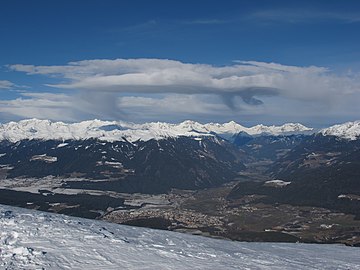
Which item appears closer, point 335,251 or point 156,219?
point 335,251

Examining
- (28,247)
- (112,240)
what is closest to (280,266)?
(112,240)

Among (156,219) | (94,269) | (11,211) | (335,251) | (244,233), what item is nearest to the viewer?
(94,269)

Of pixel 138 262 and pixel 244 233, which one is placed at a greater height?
pixel 138 262

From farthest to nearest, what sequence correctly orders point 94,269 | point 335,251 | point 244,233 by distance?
1. point 244,233
2. point 335,251
3. point 94,269

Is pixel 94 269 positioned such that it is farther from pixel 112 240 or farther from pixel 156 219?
pixel 156 219

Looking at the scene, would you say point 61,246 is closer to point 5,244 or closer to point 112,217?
point 5,244

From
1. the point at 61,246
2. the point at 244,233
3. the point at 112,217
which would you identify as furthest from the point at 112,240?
the point at 112,217
